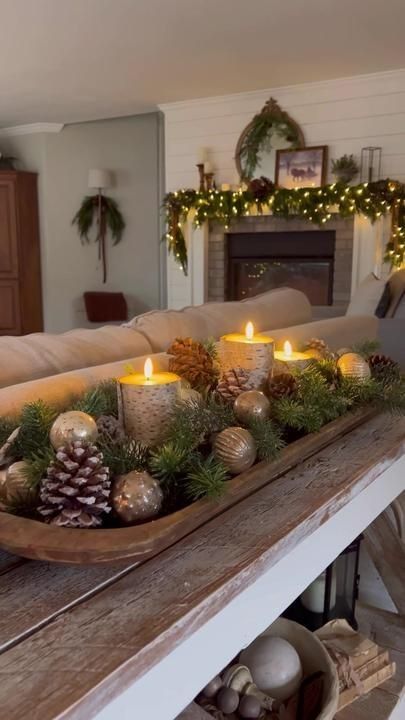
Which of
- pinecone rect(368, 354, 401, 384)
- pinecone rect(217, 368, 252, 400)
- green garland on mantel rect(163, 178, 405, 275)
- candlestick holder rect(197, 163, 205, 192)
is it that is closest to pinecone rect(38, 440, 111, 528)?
pinecone rect(217, 368, 252, 400)

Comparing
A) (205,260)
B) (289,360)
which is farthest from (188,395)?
(205,260)

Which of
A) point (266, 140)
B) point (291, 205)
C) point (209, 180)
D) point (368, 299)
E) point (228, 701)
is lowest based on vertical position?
point (228, 701)

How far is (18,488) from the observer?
70cm

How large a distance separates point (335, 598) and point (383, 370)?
555 millimetres

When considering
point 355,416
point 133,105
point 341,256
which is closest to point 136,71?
point 133,105

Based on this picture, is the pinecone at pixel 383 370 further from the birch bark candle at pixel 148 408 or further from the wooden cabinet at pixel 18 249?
the wooden cabinet at pixel 18 249

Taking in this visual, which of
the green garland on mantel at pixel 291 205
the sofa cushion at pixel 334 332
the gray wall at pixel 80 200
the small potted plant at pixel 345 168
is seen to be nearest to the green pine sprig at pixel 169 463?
the sofa cushion at pixel 334 332

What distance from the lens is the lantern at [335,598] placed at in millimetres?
1384

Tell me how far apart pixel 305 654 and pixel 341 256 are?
4.19 meters

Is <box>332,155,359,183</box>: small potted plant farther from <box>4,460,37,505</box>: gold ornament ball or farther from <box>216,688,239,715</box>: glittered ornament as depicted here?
<box>4,460,37,505</box>: gold ornament ball

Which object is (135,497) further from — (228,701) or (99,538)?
(228,701)

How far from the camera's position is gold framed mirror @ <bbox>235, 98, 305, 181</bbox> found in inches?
193

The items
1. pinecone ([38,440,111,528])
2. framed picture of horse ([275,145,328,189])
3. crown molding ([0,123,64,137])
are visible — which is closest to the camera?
pinecone ([38,440,111,528])

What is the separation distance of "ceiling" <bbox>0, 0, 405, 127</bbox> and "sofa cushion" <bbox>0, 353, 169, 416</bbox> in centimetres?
280
